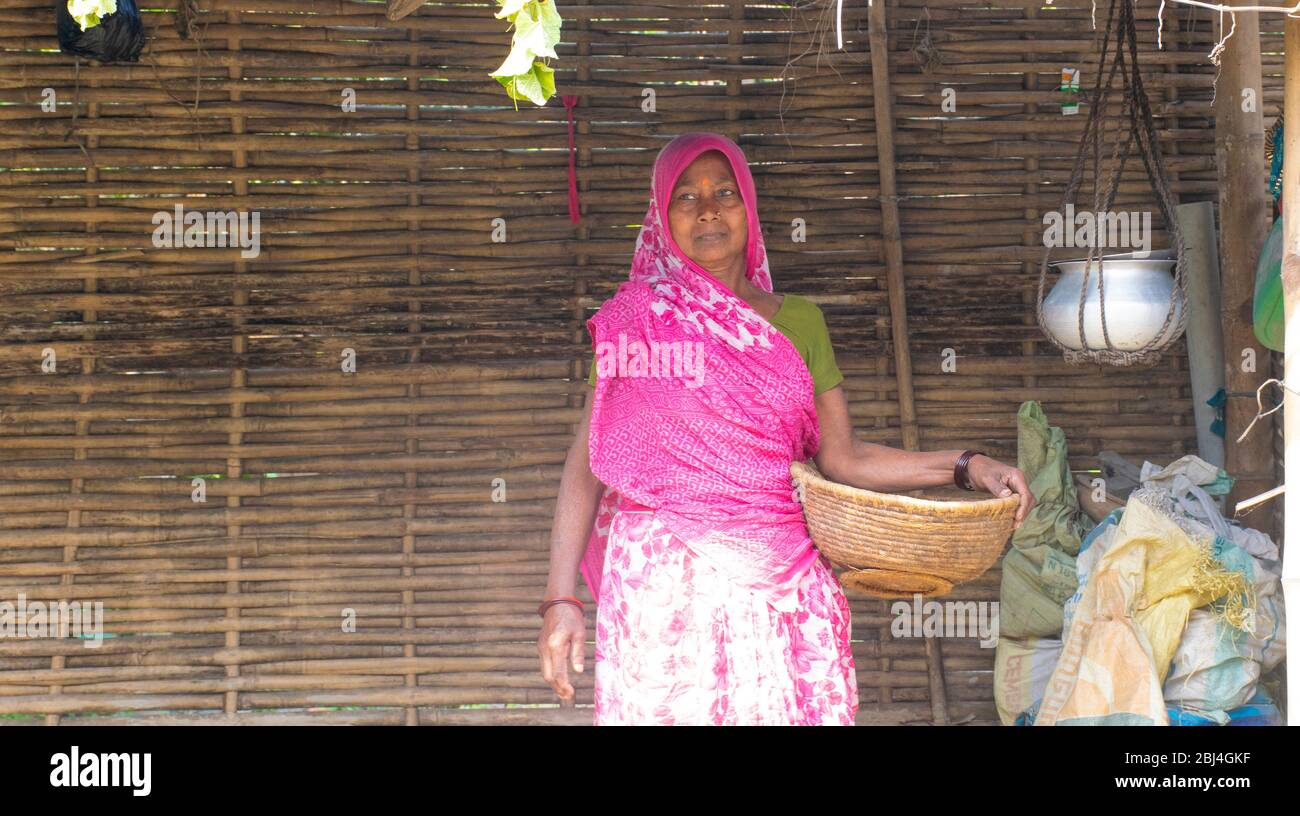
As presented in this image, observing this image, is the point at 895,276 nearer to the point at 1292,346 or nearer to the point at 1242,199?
the point at 1242,199

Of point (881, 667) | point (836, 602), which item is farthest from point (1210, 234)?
point (836, 602)

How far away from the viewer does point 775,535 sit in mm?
3230

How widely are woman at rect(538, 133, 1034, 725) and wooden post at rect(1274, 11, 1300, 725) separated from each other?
0.55 metres

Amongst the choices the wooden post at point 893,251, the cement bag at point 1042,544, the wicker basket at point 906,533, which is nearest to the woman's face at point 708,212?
the wicker basket at point 906,533

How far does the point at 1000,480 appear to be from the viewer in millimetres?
3072

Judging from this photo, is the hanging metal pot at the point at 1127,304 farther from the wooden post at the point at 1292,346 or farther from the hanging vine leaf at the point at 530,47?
the hanging vine leaf at the point at 530,47

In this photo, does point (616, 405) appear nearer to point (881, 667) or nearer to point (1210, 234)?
point (881, 667)

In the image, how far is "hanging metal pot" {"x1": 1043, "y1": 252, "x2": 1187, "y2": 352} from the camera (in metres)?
3.67

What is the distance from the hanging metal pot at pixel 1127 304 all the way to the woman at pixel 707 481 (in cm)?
73

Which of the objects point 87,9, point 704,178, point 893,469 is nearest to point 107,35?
point 704,178

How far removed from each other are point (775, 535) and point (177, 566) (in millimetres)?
2437

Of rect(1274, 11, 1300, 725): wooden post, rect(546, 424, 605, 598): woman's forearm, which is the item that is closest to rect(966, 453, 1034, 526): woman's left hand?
rect(1274, 11, 1300, 725): wooden post

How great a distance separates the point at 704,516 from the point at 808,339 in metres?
0.56

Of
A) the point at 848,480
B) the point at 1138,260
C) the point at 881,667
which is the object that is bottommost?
the point at 881,667
